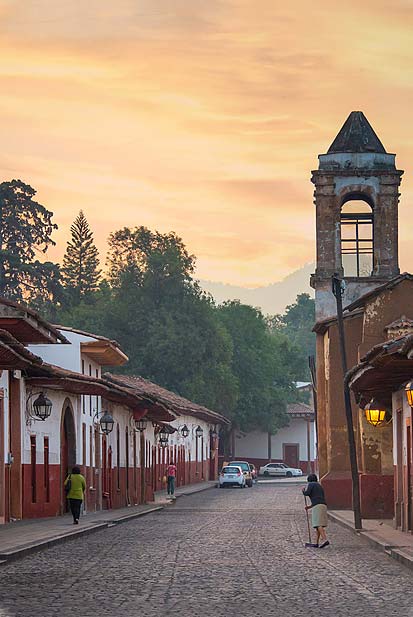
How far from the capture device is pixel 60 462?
1567 inches

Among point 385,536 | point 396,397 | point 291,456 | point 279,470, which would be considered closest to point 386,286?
point 396,397

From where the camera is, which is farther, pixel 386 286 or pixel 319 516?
pixel 386 286

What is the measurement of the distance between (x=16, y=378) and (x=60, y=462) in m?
6.37

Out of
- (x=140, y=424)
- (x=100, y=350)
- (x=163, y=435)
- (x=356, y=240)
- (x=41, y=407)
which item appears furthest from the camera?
(x=163, y=435)

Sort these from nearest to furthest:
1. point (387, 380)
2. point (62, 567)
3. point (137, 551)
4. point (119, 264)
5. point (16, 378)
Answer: point (62, 567), point (137, 551), point (387, 380), point (16, 378), point (119, 264)

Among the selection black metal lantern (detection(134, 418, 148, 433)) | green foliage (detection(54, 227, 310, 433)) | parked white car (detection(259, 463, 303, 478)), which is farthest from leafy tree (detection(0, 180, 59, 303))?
black metal lantern (detection(134, 418, 148, 433))

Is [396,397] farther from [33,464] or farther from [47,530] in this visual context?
[33,464]

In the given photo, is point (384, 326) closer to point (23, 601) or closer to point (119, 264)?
point (23, 601)

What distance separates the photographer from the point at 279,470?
104m

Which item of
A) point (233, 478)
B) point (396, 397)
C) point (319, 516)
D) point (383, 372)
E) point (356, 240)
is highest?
point (356, 240)

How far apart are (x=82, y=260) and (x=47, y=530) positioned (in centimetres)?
9889

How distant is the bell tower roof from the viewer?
5084cm

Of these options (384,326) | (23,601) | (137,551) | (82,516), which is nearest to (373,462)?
(384,326)

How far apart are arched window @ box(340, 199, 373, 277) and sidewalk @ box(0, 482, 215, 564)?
11.3 metres
